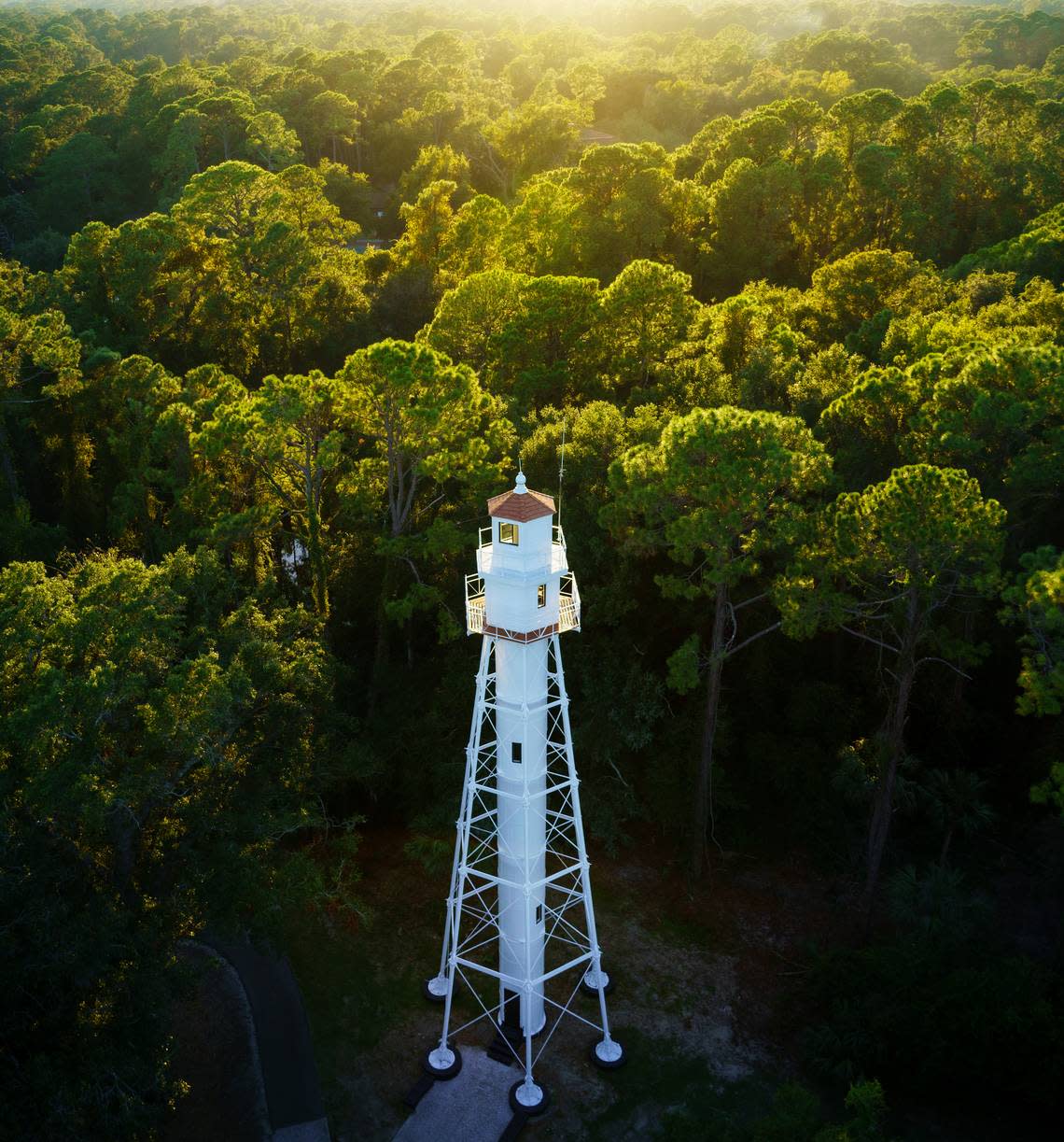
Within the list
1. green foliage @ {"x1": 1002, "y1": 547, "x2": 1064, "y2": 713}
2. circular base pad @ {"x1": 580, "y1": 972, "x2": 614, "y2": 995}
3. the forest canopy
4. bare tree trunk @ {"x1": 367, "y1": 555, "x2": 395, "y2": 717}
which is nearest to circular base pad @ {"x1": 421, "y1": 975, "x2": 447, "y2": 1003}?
the forest canopy

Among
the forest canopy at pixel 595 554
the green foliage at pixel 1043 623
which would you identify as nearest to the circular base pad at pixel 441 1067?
→ the forest canopy at pixel 595 554

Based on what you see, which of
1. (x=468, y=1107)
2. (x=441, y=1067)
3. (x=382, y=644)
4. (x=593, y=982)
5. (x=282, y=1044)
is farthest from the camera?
(x=382, y=644)

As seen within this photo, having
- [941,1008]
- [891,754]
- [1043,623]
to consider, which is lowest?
[941,1008]

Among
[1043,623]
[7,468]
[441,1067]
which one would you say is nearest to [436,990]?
[441,1067]

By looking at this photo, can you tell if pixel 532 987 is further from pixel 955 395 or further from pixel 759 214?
pixel 759 214

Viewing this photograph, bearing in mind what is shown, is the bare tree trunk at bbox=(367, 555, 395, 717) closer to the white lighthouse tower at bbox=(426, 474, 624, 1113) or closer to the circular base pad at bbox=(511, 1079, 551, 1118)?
the white lighthouse tower at bbox=(426, 474, 624, 1113)

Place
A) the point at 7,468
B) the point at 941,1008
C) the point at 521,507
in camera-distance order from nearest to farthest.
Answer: the point at 521,507 → the point at 941,1008 → the point at 7,468

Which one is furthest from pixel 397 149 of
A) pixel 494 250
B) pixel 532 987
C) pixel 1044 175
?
pixel 532 987

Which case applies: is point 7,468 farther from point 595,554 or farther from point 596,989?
point 596,989
